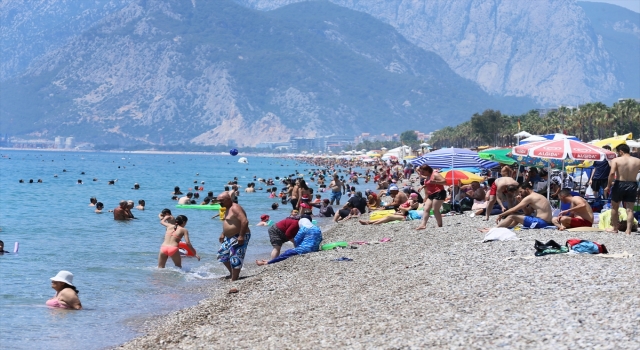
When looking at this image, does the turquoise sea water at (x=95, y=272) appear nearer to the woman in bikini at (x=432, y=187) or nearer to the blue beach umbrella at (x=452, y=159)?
the woman in bikini at (x=432, y=187)

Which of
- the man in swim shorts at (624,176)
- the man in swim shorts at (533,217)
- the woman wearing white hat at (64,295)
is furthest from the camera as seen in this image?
the man in swim shorts at (533,217)

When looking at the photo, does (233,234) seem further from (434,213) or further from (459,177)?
(459,177)

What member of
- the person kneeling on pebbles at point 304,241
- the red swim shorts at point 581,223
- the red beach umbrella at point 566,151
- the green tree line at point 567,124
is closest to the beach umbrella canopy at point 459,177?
the red beach umbrella at point 566,151

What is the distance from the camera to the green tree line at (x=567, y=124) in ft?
284

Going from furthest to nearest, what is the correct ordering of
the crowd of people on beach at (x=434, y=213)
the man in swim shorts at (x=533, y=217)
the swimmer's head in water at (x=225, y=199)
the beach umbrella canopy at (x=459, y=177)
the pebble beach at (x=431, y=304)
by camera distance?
the beach umbrella canopy at (x=459, y=177) < the man in swim shorts at (x=533, y=217) < the crowd of people on beach at (x=434, y=213) < the swimmer's head in water at (x=225, y=199) < the pebble beach at (x=431, y=304)

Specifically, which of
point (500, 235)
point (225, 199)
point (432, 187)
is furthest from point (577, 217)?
point (225, 199)

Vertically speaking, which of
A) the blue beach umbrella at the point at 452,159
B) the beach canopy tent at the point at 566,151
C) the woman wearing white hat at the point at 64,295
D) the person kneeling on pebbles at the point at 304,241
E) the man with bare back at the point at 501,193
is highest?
the beach canopy tent at the point at 566,151

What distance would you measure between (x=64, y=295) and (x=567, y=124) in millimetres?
93169

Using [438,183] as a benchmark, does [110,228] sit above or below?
below

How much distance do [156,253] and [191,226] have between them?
25.4 feet

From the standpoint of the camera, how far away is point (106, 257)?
65.8ft

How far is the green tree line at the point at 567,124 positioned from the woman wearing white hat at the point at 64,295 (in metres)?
37.5

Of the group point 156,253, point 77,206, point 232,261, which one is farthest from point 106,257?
point 77,206

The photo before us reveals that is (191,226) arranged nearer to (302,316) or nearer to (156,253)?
(156,253)
